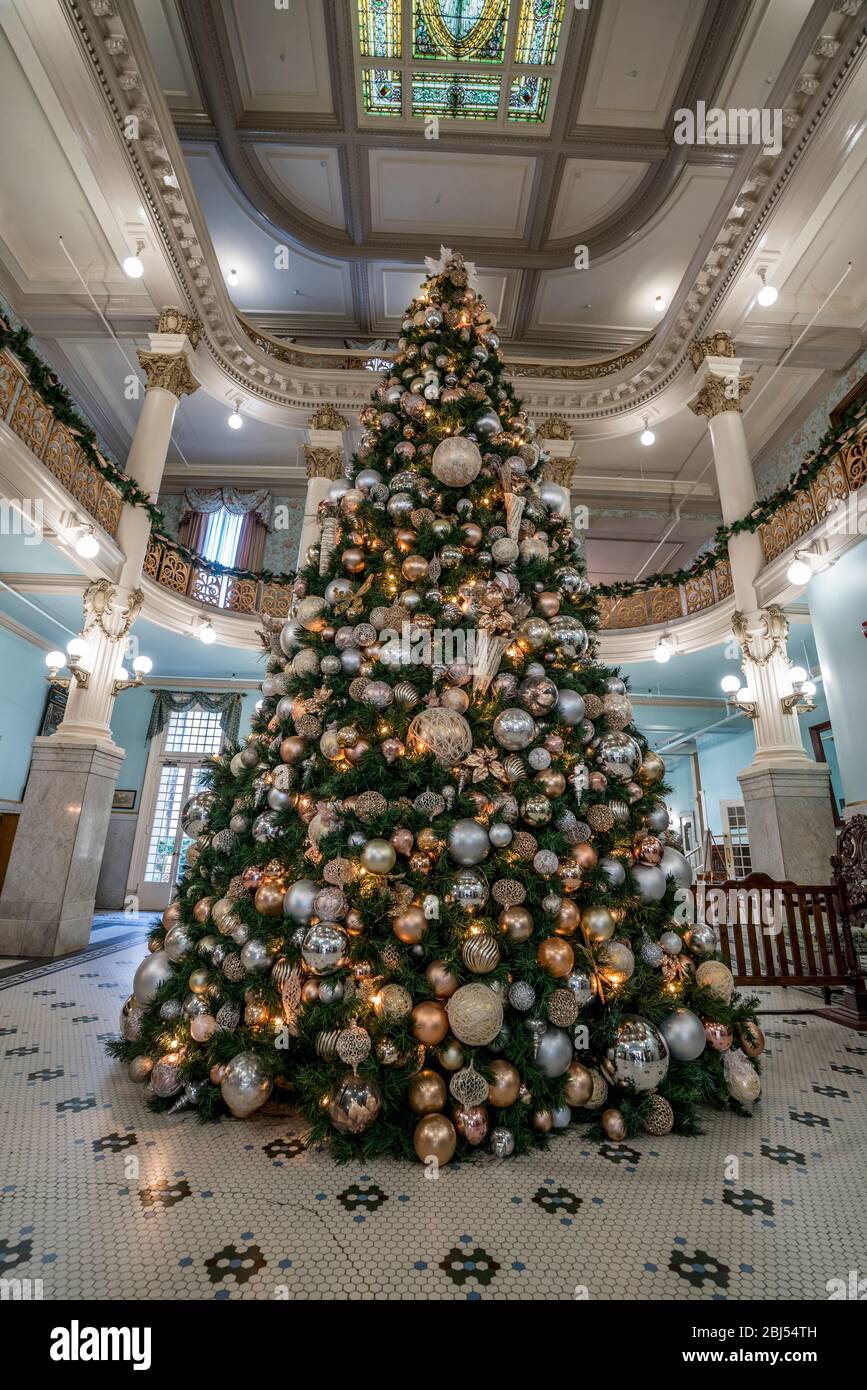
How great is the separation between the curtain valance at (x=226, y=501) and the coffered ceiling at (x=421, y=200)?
734 mm

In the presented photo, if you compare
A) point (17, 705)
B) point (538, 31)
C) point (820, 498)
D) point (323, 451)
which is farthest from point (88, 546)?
point (538, 31)

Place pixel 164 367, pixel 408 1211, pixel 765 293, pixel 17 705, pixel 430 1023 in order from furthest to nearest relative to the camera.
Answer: pixel 17 705 → pixel 164 367 → pixel 765 293 → pixel 430 1023 → pixel 408 1211

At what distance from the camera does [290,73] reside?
745cm

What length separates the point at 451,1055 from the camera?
185cm

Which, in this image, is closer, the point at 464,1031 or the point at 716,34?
the point at 464,1031

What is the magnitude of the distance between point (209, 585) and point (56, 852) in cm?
467

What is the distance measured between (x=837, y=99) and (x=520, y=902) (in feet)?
25.9

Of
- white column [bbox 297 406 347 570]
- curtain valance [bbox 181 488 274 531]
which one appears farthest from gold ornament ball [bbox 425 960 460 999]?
curtain valance [bbox 181 488 274 531]

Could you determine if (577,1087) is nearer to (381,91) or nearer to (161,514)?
(161,514)

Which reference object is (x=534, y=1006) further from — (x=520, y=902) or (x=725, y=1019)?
(x=725, y=1019)

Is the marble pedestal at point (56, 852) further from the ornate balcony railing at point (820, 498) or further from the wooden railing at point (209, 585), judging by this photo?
the ornate balcony railing at point (820, 498)

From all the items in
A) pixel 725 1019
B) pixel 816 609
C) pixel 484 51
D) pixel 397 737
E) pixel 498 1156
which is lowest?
pixel 498 1156

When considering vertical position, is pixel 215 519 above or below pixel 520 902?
above
